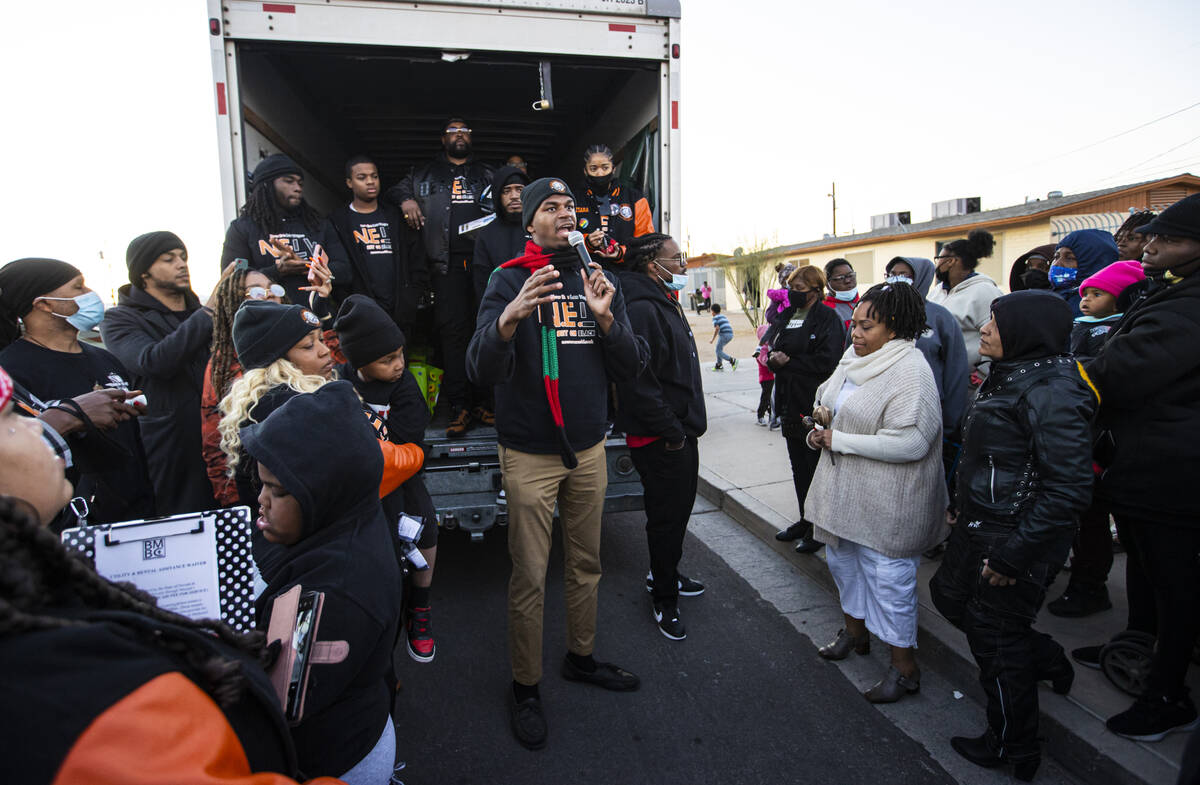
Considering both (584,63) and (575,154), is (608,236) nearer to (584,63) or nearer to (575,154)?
(584,63)

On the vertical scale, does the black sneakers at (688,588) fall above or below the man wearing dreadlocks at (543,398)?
below

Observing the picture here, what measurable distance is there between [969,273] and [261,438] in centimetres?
444

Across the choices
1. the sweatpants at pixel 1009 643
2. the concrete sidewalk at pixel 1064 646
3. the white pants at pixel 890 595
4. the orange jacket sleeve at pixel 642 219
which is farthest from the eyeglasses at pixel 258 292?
the concrete sidewalk at pixel 1064 646

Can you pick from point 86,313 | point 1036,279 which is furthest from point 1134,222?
point 86,313

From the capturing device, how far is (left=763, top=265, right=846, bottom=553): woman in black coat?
14.4 feet

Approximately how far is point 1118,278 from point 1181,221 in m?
0.86

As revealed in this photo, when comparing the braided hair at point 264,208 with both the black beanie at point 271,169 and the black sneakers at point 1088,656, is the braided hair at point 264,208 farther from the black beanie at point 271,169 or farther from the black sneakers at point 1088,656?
the black sneakers at point 1088,656

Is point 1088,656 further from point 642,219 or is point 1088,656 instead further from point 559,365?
point 642,219

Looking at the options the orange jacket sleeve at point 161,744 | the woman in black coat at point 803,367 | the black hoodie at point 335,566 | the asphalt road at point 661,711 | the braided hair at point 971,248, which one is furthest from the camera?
the woman in black coat at point 803,367

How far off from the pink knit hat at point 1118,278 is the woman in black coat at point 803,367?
156cm

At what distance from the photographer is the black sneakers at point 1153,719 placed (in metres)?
2.35

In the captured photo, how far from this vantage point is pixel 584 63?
4.22 metres

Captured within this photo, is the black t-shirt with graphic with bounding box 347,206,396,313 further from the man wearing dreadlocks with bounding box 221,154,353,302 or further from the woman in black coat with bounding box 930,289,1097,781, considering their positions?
the woman in black coat with bounding box 930,289,1097,781

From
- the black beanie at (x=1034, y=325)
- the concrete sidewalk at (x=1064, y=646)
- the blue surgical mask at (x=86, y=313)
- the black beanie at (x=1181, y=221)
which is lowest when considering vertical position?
the concrete sidewalk at (x=1064, y=646)
